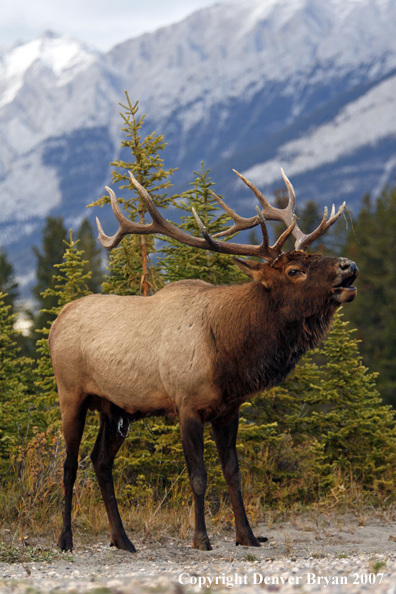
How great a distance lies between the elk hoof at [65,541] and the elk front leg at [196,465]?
1097mm

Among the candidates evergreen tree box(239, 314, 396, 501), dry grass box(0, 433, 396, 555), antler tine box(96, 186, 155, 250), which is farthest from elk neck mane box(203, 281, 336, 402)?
evergreen tree box(239, 314, 396, 501)

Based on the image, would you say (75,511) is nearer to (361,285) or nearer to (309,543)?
(309,543)

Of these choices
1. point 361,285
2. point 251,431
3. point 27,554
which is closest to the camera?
point 27,554

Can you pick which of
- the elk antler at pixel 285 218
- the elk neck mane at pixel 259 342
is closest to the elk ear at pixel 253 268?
the elk neck mane at pixel 259 342

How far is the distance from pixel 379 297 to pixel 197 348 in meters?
29.8

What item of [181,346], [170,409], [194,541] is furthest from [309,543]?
[181,346]

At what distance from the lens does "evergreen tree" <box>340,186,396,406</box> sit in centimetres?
2966

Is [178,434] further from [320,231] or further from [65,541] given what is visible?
[320,231]

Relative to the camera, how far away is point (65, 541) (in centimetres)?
571

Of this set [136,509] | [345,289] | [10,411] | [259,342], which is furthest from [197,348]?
[10,411]

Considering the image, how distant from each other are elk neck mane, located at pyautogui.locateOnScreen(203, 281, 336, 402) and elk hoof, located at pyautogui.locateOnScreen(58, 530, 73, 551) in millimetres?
1849

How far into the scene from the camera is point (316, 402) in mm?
8336

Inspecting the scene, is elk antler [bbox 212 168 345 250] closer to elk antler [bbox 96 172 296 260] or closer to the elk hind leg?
elk antler [bbox 96 172 296 260]

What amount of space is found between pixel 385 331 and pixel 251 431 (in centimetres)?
2397
